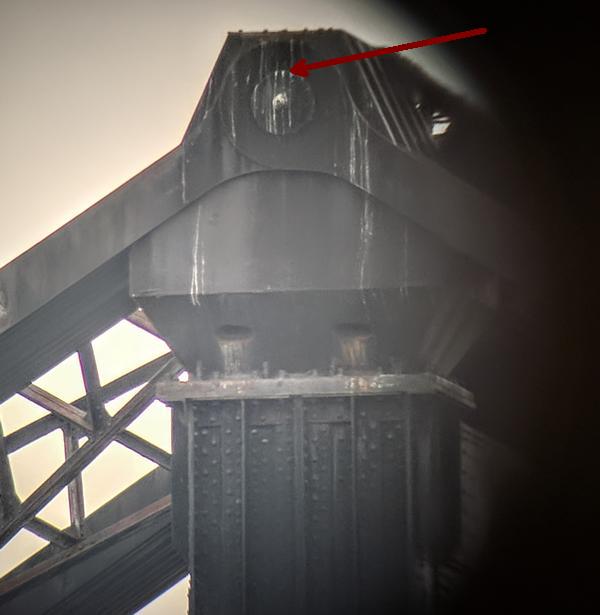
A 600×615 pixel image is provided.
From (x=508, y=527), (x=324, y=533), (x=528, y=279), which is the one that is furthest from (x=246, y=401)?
(x=508, y=527)

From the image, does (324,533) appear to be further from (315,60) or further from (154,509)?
(315,60)

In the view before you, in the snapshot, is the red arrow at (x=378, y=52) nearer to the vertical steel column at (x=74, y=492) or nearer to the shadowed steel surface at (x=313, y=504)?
the shadowed steel surface at (x=313, y=504)

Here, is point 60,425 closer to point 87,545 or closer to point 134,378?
point 134,378

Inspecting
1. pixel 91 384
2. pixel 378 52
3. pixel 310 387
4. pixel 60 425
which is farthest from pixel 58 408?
pixel 378 52

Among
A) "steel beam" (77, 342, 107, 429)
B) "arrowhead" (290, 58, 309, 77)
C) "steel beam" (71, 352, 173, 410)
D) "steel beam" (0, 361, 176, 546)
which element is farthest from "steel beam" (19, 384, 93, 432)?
"arrowhead" (290, 58, 309, 77)

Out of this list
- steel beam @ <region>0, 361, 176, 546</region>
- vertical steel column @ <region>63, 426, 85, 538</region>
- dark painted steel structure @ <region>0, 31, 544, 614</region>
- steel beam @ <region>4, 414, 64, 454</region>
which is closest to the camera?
dark painted steel structure @ <region>0, 31, 544, 614</region>

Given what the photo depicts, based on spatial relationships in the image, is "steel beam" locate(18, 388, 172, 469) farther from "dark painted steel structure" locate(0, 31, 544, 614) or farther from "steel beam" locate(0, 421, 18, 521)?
"dark painted steel structure" locate(0, 31, 544, 614)

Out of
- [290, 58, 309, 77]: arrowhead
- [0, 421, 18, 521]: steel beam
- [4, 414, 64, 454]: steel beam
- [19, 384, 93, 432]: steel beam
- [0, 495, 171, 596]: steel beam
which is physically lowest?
[0, 495, 171, 596]: steel beam
